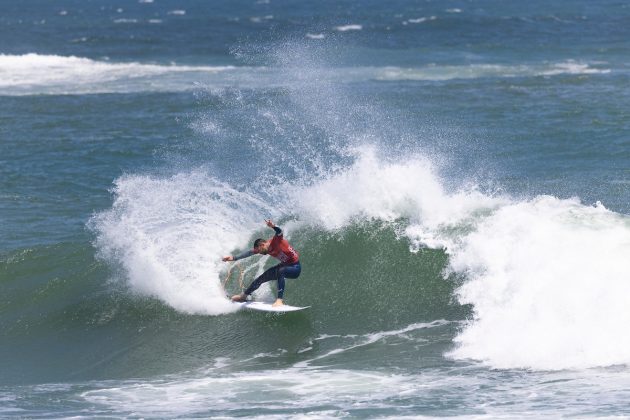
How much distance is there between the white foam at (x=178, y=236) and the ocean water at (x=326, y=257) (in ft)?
0.13

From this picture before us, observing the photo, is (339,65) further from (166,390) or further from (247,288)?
(166,390)

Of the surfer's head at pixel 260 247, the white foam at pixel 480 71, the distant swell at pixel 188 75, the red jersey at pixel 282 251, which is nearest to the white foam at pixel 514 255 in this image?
the red jersey at pixel 282 251

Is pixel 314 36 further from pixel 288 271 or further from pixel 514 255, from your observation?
pixel 288 271

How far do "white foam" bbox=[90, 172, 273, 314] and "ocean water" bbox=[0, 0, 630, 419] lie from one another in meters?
0.04

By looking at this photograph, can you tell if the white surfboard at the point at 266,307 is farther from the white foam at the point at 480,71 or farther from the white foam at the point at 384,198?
the white foam at the point at 480,71

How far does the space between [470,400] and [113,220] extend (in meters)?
8.77

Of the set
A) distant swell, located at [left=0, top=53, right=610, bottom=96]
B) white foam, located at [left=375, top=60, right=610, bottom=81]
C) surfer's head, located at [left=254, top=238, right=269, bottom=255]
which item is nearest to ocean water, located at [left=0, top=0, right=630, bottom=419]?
surfer's head, located at [left=254, top=238, right=269, bottom=255]

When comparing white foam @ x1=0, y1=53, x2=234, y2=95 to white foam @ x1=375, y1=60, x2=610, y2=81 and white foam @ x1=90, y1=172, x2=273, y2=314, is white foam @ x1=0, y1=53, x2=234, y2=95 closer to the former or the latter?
white foam @ x1=375, y1=60, x2=610, y2=81

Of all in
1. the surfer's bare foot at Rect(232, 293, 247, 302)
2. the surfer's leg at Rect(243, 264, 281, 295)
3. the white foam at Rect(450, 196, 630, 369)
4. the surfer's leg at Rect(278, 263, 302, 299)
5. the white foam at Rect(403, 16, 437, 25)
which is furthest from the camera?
the white foam at Rect(403, 16, 437, 25)

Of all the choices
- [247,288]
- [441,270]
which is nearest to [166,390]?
[247,288]

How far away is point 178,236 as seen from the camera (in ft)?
57.5

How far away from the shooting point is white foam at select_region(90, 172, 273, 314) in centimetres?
1653

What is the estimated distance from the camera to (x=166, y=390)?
13.2 m

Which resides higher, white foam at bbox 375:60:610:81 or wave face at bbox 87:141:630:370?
white foam at bbox 375:60:610:81
